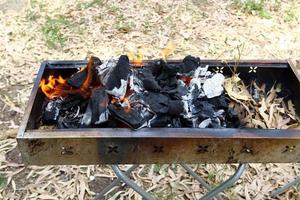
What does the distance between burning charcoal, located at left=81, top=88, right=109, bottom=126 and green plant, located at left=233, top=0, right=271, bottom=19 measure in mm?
3234

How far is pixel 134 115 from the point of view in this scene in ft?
6.29

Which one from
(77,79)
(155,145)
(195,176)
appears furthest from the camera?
(195,176)

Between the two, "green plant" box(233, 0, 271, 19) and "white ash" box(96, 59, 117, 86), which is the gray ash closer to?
"white ash" box(96, 59, 117, 86)

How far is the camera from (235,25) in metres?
4.61

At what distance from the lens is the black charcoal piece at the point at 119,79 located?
2.06m

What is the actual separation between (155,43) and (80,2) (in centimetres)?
127

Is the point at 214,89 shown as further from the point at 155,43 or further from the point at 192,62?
the point at 155,43

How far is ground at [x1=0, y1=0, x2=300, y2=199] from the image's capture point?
2.86 meters

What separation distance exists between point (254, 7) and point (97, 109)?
3410 millimetres

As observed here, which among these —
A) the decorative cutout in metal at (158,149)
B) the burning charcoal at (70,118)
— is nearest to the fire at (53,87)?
the burning charcoal at (70,118)

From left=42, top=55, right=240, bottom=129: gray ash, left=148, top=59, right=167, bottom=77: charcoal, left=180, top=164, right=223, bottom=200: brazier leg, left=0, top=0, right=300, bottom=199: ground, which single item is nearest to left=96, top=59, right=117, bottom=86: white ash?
left=42, top=55, right=240, bottom=129: gray ash

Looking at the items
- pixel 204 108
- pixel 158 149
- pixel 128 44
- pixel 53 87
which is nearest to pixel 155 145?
pixel 158 149

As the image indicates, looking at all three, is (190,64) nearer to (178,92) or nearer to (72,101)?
(178,92)

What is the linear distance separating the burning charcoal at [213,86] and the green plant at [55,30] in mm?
2429
